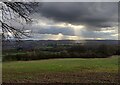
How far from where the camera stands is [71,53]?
47.6m

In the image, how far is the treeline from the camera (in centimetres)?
4378

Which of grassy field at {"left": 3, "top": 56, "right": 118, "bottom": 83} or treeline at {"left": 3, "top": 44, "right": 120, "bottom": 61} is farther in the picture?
treeline at {"left": 3, "top": 44, "right": 120, "bottom": 61}

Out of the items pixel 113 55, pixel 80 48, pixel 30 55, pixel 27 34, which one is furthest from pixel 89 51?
pixel 27 34

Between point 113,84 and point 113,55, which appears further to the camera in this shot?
point 113,55

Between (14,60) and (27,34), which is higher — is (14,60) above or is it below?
below

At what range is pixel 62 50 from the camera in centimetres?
4641

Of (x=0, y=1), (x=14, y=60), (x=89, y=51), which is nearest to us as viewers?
(x=0, y=1)

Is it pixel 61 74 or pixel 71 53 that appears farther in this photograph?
pixel 71 53

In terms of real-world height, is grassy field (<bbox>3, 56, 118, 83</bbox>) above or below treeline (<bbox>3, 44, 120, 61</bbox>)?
below

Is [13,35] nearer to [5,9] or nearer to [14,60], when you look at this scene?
[5,9]

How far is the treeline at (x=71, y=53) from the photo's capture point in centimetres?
4378

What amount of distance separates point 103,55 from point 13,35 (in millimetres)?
33441

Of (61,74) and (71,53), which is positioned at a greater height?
(71,53)

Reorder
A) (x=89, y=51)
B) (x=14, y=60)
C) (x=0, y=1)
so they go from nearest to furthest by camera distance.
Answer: (x=0, y=1) → (x=14, y=60) → (x=89, y=51)
